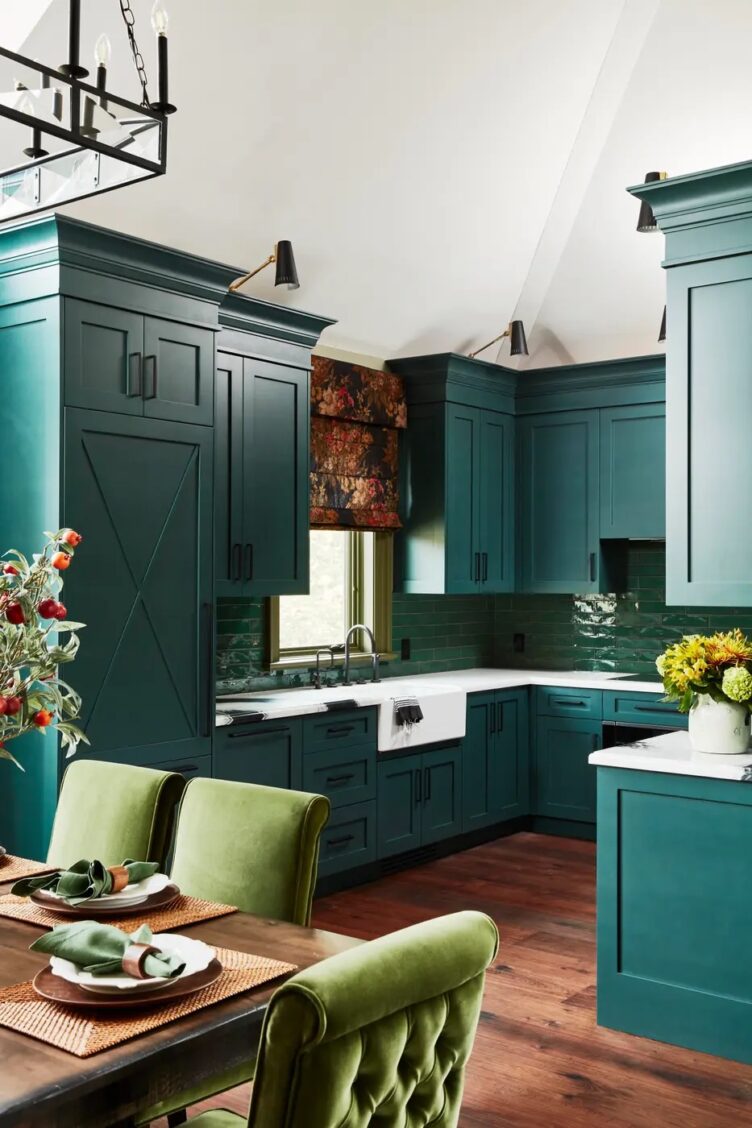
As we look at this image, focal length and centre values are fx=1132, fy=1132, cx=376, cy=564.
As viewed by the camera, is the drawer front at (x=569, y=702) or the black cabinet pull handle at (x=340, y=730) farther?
the drawer front at (x=569, y=702)

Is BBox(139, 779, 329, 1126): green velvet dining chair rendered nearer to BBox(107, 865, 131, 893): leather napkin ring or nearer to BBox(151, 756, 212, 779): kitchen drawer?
BBox(107, 865, 131, 893): leather napkin ring

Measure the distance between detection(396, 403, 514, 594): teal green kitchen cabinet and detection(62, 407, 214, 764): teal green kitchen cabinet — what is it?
6.84ft

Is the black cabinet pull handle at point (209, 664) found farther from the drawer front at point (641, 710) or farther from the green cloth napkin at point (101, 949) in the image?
the drawer front at point (641, 710)

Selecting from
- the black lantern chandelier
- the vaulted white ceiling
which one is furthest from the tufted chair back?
the vaulted white ceiling

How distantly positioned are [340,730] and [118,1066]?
3.51m

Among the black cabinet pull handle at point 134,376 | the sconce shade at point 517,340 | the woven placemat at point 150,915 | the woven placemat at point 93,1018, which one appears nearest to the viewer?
the woven placemat at point 93,1018

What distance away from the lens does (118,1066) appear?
1490 mm

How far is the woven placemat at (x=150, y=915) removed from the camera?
209 cm

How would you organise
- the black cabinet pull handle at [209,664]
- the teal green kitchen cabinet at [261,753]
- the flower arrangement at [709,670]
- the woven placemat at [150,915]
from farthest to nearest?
the teal green kitchen cabinet at [261,753] → the black cabinet pull handle at [209,664] → the flower arrangement at [709,670] → the woven placemat at [150,915]

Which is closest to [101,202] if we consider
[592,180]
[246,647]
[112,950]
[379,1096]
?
[246,647]

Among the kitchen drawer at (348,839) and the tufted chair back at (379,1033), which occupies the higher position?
the tufted chair back at (379,1033)

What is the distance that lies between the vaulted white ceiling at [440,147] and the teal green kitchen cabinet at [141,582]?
41.1 inches

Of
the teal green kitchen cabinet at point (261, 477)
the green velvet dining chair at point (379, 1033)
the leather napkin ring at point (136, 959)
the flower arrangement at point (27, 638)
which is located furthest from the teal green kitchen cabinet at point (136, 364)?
the green velvet dining chair at point (379, 1033)

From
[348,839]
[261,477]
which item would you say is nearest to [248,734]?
[348,839]
